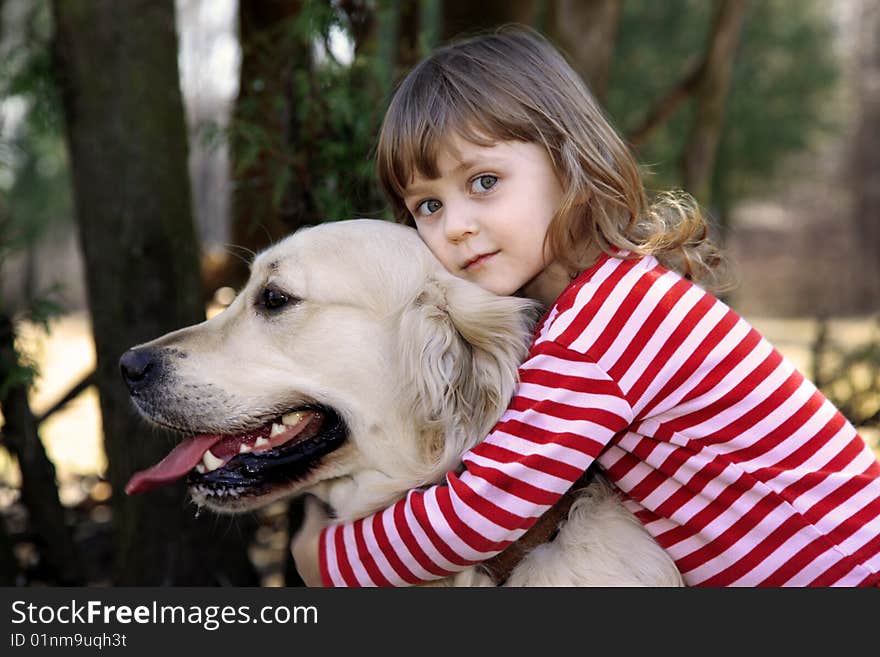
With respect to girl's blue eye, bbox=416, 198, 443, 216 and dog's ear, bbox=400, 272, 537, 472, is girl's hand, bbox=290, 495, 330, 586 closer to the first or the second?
dog's ear, bbox=400, 272, 537, 472

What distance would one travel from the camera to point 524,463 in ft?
6.35

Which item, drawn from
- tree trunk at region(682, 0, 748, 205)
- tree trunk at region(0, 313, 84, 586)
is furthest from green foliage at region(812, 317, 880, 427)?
tree trunk at region(0, 313, 84, 586)

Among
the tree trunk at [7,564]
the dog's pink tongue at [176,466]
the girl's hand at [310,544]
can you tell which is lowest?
the tree trunk at [7,564]

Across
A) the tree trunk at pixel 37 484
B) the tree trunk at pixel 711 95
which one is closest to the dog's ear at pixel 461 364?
the tree trunk at pixel 37 484

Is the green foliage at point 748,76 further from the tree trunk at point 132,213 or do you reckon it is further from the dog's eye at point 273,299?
the dog's eye at point 273,299

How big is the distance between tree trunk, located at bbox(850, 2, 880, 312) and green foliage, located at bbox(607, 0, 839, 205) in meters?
7.40

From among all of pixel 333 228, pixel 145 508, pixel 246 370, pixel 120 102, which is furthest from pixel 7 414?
pixel 333 228

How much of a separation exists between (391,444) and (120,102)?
1.61 m

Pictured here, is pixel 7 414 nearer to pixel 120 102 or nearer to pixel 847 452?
pixel 120 102

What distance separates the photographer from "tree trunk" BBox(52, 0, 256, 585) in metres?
3.06

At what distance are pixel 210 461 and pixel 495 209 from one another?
0.94 meters

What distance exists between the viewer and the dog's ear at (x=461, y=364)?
83.0 inches

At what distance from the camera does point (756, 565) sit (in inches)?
81.0

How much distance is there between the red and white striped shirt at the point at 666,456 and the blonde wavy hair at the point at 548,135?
0.15 meters
